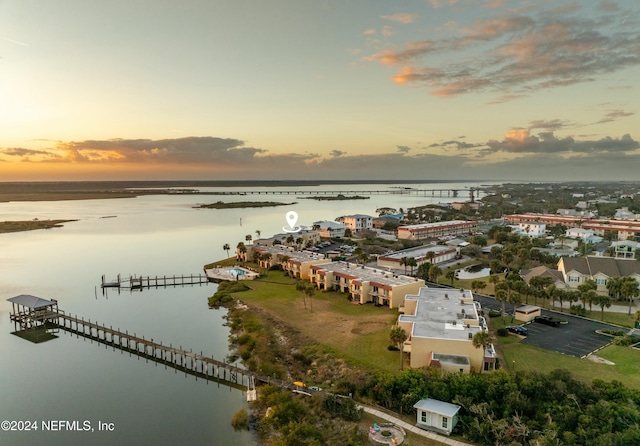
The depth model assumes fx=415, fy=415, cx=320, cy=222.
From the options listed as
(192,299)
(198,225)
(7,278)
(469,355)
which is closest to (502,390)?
(469,355)

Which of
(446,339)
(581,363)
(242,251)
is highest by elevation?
(446,339)

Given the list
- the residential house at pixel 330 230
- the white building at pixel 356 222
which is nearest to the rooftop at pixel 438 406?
the residential house at pixel 330 230

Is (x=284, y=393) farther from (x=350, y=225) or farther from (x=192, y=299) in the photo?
(x=350, y=225)

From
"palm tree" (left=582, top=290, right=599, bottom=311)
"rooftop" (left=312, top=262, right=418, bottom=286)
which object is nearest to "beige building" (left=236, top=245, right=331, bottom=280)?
"rooftop" (left=312, top=262, right=418, bottom=286)

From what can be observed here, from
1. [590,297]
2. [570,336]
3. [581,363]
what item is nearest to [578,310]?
[590,297]

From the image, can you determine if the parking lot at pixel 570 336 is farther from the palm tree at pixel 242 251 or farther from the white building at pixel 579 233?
the white building at pixel 579 233

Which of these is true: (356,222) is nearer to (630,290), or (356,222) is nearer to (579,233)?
(579,233)
